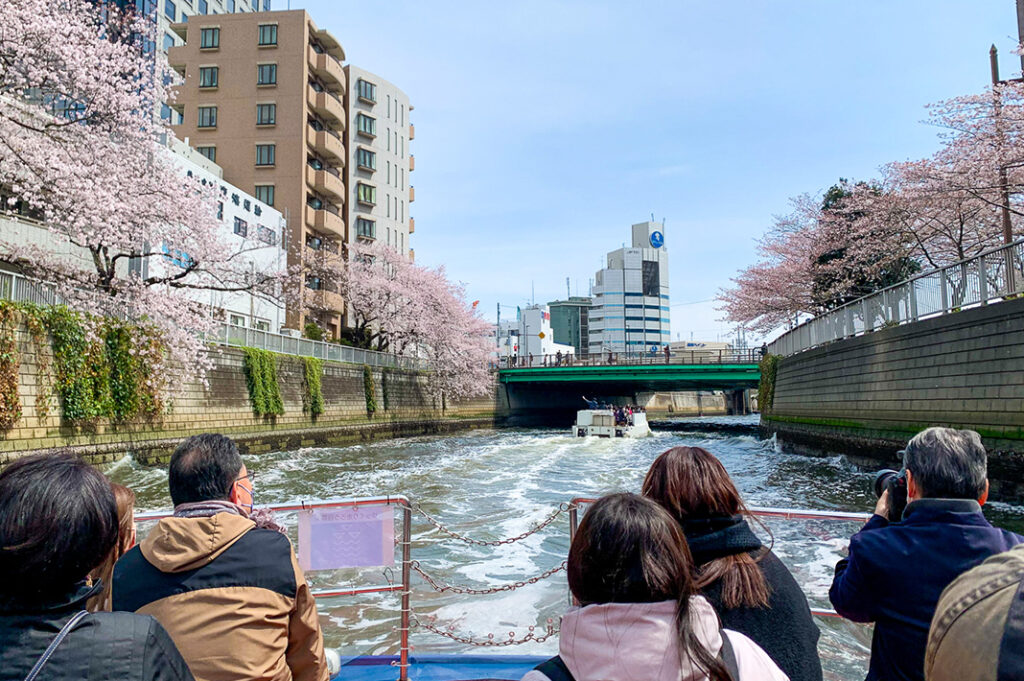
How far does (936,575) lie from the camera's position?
2004 millimetres

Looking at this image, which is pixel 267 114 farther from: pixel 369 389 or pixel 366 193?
pixel 369 389

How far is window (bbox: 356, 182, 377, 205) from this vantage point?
4712 cm

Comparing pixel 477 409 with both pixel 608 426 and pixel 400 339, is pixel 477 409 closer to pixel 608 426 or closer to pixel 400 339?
pixel 400 339

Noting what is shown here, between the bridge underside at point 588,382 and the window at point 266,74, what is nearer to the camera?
the window at point 266,74

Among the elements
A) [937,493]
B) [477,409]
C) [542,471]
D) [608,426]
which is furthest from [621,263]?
[937,493]

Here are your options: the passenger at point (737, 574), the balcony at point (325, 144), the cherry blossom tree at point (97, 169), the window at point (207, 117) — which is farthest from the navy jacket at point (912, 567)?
the window at point (207, 117)

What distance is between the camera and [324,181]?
40.6 meters

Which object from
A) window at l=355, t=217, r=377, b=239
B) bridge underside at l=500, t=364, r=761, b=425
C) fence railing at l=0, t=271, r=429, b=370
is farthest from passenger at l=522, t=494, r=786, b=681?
window at l=355, t=217, r=377, b=239

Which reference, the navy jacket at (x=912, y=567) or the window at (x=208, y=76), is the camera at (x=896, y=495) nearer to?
the navy jacket at (x=912, y=567)

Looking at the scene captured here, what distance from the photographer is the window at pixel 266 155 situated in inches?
1537

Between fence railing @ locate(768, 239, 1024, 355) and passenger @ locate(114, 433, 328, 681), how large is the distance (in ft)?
45.4

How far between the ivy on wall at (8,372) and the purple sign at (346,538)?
13.0 meters

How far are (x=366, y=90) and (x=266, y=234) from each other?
1874 centimetres

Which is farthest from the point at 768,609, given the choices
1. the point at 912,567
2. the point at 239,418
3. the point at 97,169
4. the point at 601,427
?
the point at 601,427
